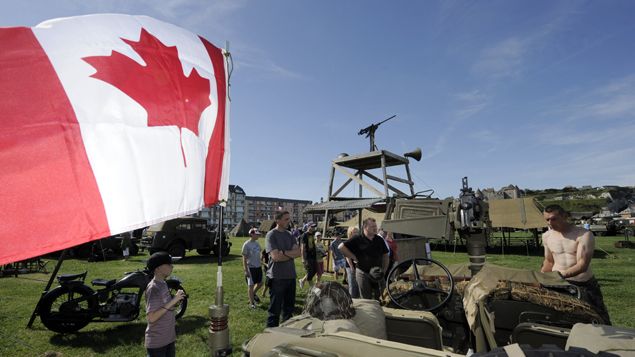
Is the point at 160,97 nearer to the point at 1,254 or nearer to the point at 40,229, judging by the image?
the point at 40,229

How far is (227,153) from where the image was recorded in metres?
3.76

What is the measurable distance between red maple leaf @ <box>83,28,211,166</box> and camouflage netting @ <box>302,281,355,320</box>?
1897mm

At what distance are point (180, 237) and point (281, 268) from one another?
16.0 meters

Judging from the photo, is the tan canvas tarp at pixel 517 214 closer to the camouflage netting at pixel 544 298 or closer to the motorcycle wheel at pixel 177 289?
the camouflage netting at pixel 544 298

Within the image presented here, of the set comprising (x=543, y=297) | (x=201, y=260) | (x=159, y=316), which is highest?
(x=543, y=297)

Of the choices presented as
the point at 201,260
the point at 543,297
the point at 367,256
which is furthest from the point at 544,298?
the point at 201,260

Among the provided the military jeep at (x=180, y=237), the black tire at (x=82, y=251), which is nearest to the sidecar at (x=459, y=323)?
the military jeep at (x=180, y=237)

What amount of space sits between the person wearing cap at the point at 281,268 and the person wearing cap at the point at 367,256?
1.00 meters

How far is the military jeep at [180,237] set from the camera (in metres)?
18.8

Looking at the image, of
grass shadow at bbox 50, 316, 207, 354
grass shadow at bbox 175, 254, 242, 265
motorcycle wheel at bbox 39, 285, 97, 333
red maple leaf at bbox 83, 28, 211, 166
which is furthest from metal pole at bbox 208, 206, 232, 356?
grass shadow at bbox 175, 254, 242, 265

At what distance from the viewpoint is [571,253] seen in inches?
191

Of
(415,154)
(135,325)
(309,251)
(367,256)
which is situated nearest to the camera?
(367,256)

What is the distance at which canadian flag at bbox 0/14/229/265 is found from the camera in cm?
202

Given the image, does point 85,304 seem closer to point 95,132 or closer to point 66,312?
point 66,312
